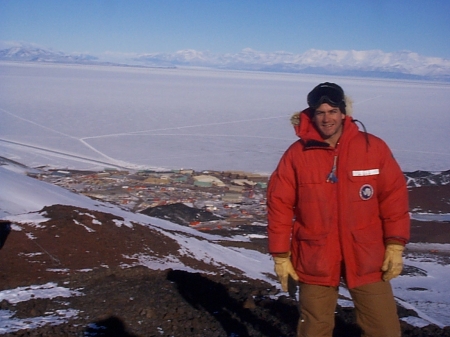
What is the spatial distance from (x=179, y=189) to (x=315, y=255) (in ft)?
41.6

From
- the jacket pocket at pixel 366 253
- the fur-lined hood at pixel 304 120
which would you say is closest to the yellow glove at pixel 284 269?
the jacket pocket at pixel 366 253

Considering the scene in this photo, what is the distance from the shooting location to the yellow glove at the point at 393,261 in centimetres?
303

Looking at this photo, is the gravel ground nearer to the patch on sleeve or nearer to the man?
the man

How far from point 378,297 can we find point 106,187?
43.0ft

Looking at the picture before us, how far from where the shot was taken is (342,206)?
3047mm

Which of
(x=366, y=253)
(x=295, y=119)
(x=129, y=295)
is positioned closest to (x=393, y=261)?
(x=366, y=253)

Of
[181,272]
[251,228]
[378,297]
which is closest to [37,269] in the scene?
[181,272]

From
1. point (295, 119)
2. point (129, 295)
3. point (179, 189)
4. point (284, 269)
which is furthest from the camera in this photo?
point (179, 189)

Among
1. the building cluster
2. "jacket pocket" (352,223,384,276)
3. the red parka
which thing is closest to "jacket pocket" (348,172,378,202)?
the red parka

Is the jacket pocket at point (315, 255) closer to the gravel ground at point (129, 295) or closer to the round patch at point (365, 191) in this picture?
the round patch at point (365, 191)

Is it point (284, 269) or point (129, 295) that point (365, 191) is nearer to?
point (284, 269)

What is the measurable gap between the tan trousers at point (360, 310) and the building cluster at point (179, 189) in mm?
9130

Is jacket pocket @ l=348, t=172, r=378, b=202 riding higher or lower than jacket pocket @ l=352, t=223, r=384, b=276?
higher

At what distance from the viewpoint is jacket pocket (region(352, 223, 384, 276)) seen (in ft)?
9.97
